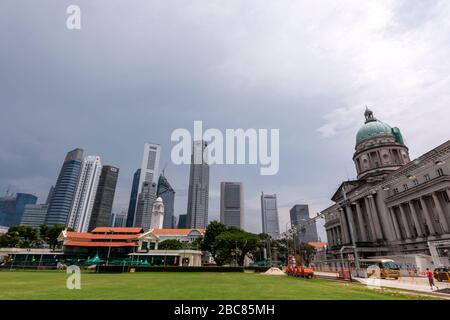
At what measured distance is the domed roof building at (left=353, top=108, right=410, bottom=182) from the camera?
6399 centimetres

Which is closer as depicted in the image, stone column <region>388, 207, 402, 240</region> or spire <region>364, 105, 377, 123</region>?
stone column <region>388, 207, 402, 240</region>

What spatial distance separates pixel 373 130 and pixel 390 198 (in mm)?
26910

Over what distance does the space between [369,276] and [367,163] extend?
155 ft

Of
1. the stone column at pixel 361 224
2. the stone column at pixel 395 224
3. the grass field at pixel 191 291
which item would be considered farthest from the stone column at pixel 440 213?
the grass field at pixel 191 291

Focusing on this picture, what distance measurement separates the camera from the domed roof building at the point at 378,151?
64.0 m

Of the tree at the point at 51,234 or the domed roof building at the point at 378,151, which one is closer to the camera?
the domed roof building at the point at 378,151

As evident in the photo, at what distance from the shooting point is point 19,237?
76.2 m

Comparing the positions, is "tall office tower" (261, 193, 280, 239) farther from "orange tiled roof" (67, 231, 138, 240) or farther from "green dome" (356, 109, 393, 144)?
"orange tiled roof" (67, 231, 138, 240)

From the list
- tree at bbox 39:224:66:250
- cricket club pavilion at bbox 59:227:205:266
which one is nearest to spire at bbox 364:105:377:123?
cricket club pavilion at bbox 59:227:205:266

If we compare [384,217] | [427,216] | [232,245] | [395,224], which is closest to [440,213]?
[427,216]

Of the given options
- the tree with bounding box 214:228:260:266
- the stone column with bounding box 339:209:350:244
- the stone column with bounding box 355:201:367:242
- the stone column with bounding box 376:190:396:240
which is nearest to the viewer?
the stone column with bounding box 376:190:396:240

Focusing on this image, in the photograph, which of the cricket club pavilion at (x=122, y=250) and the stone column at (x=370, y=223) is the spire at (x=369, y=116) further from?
the cricket club pavilion at (x=122, y=250)

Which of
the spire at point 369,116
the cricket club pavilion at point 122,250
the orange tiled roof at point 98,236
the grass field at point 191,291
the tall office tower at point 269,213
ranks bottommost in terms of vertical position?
the grass field at point 191,291

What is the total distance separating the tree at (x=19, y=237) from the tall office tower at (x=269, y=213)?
386 feet
